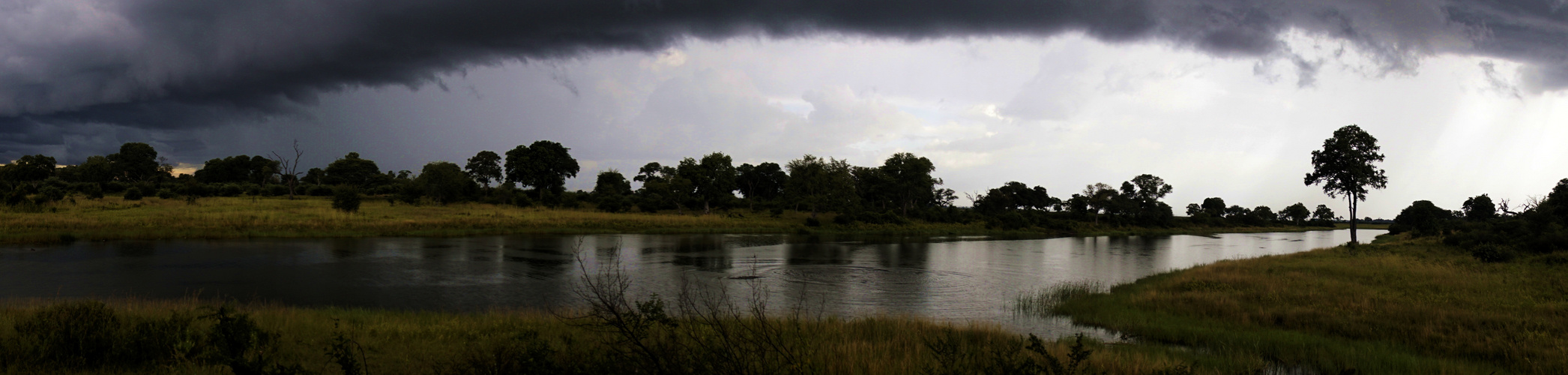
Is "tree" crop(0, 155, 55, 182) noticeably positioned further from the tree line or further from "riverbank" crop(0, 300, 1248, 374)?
"riverbank" crop(0, 300, 1248, 374)

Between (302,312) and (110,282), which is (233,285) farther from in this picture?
(302,312)

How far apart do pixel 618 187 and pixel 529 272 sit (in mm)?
91288

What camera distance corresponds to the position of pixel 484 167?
98.2 metres

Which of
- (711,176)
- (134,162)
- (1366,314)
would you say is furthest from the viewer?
(134,162)

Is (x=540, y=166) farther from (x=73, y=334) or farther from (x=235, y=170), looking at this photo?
(x=73, y=334)

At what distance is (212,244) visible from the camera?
112 feet

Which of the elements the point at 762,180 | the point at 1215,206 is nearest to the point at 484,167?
the point at 762,180

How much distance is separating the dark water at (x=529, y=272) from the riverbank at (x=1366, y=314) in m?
2.88

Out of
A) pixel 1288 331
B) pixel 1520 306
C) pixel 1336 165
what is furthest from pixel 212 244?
pixel 1336 165

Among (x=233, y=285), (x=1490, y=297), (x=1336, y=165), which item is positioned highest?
(x=1336, y=165)

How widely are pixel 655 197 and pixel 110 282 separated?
6366cm

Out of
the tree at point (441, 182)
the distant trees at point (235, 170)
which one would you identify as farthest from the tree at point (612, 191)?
the distant trees at point (235, 170)

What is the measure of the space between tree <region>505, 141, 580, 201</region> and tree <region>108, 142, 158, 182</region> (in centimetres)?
5926

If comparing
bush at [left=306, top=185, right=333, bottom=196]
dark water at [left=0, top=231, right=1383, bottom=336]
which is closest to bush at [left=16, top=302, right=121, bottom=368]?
dark water at [left=0, top=231, right=1383, bottom=336]
